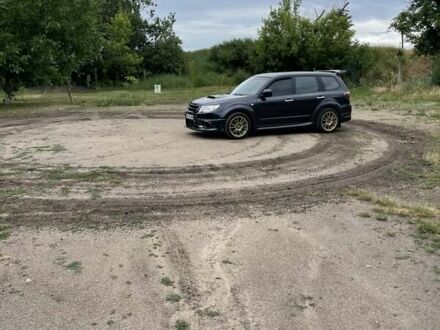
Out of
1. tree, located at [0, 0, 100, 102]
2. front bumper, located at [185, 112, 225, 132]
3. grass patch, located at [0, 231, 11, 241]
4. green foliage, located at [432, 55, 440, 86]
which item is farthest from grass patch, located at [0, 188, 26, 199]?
green foliage, located at [432, 55, 440, 86]

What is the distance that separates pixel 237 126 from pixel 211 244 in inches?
305

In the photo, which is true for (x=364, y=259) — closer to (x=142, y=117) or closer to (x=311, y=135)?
(x=311, y=135)

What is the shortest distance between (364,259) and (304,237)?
31.6 inches

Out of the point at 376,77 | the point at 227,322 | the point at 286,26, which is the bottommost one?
the point at 227,322

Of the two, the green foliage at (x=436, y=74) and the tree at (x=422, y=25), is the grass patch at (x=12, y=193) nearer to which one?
the green foliage at (x=436, y=74)

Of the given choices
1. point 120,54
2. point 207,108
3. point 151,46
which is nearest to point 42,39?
point 207,108

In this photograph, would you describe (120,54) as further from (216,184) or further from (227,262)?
(227,262)

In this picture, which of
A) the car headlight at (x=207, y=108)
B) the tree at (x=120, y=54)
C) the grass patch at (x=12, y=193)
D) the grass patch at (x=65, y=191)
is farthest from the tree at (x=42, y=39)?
the tree at (x=120, y=54)

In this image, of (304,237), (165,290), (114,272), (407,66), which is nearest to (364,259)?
(304,237)

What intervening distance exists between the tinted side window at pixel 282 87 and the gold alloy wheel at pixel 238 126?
1.13m

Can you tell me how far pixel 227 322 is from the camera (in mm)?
4129

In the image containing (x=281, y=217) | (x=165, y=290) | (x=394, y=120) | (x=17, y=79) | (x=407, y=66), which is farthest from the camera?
(x=407, y=66)

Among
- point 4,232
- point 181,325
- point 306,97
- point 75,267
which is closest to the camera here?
point 181,325

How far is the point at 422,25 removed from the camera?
3453 cm
